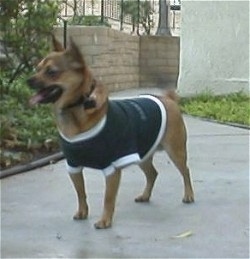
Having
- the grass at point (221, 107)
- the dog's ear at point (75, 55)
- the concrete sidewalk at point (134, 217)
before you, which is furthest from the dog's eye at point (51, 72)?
the grass at point (221, 107)

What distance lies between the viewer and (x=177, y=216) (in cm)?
631

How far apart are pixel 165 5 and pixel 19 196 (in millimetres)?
13216

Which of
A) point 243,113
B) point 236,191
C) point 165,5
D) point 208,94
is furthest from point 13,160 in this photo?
point 165,5

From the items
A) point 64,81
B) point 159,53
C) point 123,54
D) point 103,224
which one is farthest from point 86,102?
point 159,53

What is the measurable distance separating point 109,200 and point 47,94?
0.81 m

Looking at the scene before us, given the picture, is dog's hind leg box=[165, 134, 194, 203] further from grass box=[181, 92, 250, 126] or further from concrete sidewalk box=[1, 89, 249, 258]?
grass box=[181, 92, 250, 126]

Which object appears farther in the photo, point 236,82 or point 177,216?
point 236,82

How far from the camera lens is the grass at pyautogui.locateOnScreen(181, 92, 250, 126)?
1200cm

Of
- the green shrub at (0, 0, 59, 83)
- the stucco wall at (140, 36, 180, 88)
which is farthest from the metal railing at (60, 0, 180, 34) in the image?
the green shrub at (0, 0, 59, 83)

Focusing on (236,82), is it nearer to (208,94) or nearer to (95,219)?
(208,94)

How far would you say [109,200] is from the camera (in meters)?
5.97

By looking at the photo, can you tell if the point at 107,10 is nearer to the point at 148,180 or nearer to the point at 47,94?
the point at 148,180

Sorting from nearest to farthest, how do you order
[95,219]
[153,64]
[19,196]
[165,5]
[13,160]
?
[95,219]
[19,196]
[13,160]
[153,64]
[165,5]

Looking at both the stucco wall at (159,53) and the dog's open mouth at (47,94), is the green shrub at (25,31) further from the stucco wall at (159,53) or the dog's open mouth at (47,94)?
the stucco wall at (159,53)
